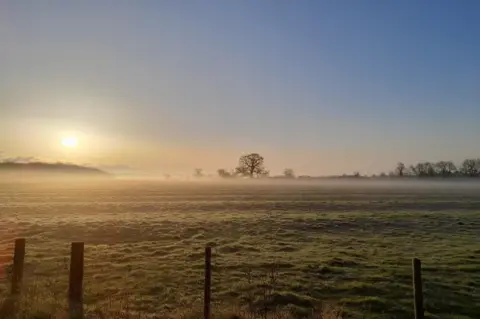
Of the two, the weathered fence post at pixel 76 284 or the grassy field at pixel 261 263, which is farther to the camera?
the grassy field at pixel 261 263

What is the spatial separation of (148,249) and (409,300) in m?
15.8

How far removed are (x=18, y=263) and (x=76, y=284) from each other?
264 centimetres

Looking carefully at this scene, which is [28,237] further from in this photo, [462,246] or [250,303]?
[462,246]

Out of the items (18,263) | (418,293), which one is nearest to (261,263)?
(418,293)

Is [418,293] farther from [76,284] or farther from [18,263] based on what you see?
[18,263]

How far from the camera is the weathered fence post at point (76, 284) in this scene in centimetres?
1056

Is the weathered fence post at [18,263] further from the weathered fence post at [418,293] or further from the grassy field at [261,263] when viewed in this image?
the weathered fence post at [418,293]

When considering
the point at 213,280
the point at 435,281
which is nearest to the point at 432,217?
the point at 435,281

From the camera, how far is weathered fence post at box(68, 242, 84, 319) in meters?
10.6

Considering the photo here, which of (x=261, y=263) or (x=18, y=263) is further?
(x=261, y=263)

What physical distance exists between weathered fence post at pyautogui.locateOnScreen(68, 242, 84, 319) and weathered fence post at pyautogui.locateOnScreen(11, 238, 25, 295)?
2369 millimetres

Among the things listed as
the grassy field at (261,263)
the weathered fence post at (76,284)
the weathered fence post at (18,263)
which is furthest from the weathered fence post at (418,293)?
the weathered fence post at (18,263)

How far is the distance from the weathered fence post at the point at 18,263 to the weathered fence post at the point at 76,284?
7.77 ft

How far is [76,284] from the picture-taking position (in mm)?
10727
